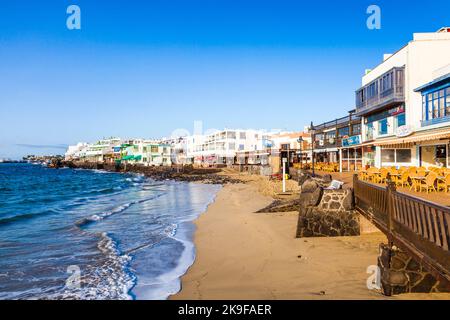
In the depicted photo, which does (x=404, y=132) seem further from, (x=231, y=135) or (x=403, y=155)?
(x=231, y=135)

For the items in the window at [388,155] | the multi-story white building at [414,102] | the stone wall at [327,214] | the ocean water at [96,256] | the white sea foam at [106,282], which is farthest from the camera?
the window at [388,155]

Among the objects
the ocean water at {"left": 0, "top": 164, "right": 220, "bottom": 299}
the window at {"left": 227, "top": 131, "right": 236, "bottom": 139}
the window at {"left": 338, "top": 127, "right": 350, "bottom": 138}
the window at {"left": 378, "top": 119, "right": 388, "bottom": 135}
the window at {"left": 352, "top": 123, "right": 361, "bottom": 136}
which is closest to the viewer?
the ocean water at {"left": 0, "top": 164, "right": 220, "bottom": 299}

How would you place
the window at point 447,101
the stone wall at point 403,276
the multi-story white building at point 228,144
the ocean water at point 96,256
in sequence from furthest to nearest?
the multi-story white building at point 228,144
the window at point 447,101
the ocean water at point 96,256
the stone wall at point 403,276

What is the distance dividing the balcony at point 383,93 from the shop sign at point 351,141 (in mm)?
2407

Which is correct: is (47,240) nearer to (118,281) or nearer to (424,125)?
(118,281)

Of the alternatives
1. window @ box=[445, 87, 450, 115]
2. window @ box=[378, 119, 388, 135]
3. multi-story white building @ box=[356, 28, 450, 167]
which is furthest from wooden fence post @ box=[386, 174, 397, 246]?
window @ box=[378, 119, 388, 135]

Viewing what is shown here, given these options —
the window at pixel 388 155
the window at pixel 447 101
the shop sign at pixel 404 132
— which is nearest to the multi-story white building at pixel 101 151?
the window at pixel 388 155

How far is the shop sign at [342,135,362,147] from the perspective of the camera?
3059 cm

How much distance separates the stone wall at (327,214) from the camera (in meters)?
10.7

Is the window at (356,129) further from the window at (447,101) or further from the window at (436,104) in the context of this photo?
the window at (447,101)

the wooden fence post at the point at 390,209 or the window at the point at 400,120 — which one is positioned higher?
the window at the point at 400,120

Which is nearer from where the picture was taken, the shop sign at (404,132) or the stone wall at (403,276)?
the stone wall at (403,276)

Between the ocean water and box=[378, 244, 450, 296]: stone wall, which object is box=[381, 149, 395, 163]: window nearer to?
the ocean water

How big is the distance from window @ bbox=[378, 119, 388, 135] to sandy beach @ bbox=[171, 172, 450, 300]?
16.6 metres
